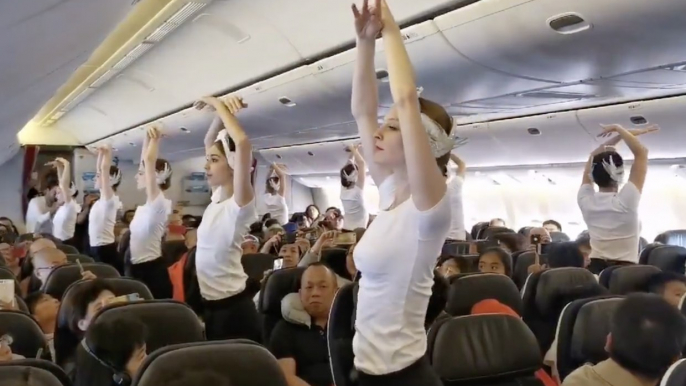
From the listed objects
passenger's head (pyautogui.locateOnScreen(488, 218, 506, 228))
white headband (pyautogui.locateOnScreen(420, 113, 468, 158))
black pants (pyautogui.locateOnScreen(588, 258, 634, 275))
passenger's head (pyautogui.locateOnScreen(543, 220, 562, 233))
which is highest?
white headband (pyautogui.locateOnScreen(420, 113, 468, 158))

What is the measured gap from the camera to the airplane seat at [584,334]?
3555 millimetres

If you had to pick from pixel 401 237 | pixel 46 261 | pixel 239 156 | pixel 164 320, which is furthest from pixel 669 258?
pixel 46 261

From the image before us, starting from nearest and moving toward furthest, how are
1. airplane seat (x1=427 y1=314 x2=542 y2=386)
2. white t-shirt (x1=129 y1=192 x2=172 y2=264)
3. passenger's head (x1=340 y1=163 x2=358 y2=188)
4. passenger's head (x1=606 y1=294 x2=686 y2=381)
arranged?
passenger's head (x1=606 y1=294 x2=686 y2=381)
airplane seat (x1=427 y1=314 x2=542 y2=386)
white t-shirt (x1=129 y1=192 x2=172 y2=264)
passenger's head (x1=340 y1=163 x2=358 y2=188)

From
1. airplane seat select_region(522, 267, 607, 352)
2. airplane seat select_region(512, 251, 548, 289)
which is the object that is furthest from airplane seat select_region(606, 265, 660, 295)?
airplane seat select_region(512, 251, 548, 289)

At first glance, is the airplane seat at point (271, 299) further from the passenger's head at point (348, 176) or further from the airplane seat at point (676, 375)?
the passenger's head at point (348, 176)

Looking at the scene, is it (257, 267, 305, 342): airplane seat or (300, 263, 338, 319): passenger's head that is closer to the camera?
(300, 263, 338, 319): passenger's head

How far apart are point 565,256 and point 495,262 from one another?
1.33 m

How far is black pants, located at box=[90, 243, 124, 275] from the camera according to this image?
802cm

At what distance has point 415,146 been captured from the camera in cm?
216

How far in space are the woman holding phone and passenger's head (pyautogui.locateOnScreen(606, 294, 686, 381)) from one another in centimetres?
219

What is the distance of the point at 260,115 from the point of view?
1006 centimetres

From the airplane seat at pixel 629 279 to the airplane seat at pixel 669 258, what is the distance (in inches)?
72.1

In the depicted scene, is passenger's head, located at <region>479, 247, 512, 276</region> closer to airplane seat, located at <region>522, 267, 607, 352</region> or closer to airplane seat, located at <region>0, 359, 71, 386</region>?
airplane seat, located at <region>522, 267, 607, 352</region>

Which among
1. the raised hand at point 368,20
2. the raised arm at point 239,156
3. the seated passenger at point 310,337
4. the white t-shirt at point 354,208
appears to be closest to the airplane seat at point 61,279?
the seated passenger at point 310,337
